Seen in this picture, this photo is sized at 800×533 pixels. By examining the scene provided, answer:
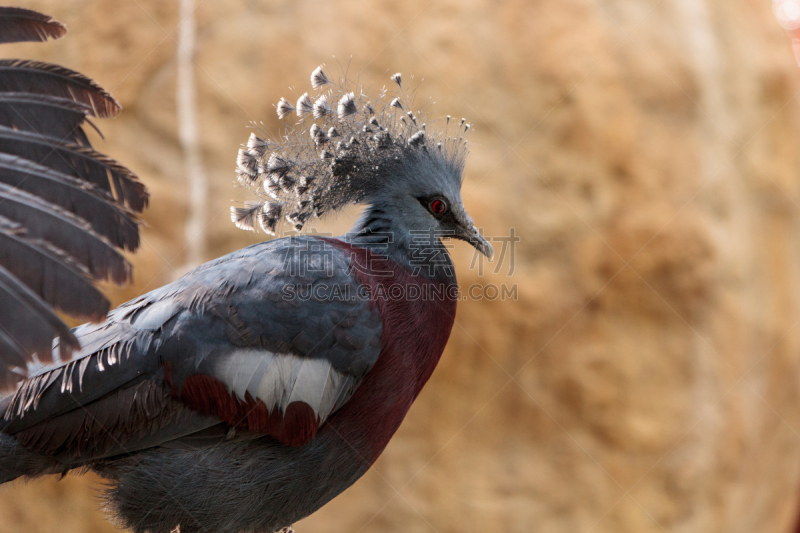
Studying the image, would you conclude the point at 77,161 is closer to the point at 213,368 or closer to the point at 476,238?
the point at 213,368

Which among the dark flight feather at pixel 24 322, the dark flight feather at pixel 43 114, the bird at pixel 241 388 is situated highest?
the dark flight feather at pixel 43 114

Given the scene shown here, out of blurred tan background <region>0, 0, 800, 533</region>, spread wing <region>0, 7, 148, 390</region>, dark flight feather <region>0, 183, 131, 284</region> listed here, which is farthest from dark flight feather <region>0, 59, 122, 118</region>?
blurred tan background <region>0, 0, 800, 533</region>

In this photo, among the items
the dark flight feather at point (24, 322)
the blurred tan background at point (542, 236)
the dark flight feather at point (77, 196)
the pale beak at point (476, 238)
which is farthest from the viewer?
the blurred tan background at point (542, 236)

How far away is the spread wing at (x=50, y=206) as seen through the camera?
3.28 feet

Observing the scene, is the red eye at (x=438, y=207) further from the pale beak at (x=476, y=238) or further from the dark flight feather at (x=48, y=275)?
the dark flight feather at (x=48, y=275)

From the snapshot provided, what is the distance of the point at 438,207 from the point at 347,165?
30cm

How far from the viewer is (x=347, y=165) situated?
1.68m

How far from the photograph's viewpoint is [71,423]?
133 cm

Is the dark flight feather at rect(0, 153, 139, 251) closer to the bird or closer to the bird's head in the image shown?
the bird

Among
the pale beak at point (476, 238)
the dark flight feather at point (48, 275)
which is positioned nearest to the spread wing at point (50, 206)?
the dark flight feather at point (48, 275)

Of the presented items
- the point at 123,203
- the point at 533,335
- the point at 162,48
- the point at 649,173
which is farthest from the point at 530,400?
the point at 162,48

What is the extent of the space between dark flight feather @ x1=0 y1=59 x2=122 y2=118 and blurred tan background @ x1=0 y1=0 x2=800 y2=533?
7.53 ft

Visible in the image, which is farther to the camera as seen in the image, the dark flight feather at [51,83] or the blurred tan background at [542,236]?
the blurred tan background at [542,236]

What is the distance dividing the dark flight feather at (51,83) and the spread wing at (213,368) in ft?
1.54
